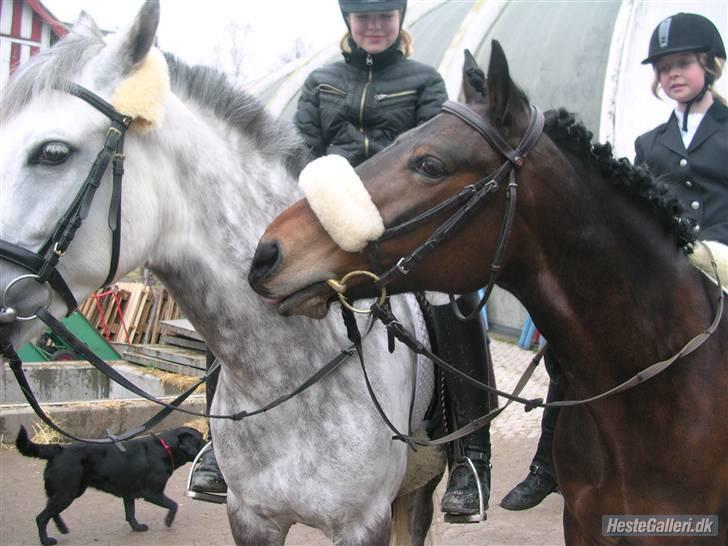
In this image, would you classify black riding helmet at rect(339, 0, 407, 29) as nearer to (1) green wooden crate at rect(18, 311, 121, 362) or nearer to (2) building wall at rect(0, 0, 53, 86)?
(1) green wooden crate at rect(18, 311, 121, 362)

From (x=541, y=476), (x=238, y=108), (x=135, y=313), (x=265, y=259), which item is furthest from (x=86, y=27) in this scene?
(x=135, y=313)

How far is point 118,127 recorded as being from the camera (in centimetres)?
265

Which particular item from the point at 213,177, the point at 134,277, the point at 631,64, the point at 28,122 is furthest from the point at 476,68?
the point at 134,277

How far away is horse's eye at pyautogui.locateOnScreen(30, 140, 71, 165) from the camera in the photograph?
2529 millimetres

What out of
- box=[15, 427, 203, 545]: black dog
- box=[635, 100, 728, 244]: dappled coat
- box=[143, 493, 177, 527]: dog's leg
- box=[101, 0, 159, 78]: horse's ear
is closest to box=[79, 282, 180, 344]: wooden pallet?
box=[15, 427, 203, 545]: black dog

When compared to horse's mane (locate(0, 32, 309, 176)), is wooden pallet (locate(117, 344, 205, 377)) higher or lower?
lower

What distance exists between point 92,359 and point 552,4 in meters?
22.2

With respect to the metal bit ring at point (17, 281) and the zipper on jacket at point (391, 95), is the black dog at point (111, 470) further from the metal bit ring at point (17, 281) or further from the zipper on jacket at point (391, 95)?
the zipper on jacket at point (391, 95)

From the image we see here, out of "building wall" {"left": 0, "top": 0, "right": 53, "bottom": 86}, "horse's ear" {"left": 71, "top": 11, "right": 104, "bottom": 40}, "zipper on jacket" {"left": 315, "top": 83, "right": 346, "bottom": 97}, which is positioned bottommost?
"zipper on jacket" {"left": 315, "top": 83, "right": 346, "bottom": 97}

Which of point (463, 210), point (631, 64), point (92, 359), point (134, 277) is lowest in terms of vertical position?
point (134, 277)

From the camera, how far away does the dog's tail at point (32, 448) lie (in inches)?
226

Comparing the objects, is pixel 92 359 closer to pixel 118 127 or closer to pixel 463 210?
pixel 118 127

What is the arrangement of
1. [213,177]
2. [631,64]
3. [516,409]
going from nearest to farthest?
[213,177] → [516,409] → [631,64]

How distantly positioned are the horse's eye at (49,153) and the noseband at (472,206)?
1.06m
